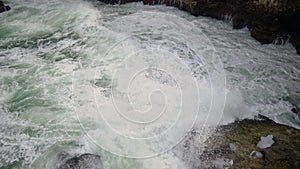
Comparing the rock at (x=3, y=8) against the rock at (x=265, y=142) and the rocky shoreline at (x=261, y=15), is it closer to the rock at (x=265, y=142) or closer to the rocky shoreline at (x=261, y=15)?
the rocky shoreline at (x=261, y=15)

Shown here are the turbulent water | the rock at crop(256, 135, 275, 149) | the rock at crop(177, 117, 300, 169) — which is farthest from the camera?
the turbulent water

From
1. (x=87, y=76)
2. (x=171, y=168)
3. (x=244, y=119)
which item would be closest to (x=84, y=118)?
(x=87, y=76)

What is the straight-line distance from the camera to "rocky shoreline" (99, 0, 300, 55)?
6.98 m

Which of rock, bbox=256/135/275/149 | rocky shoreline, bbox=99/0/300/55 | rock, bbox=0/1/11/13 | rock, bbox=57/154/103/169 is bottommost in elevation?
rock, bbox=57/154/103/169

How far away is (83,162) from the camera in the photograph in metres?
4.77

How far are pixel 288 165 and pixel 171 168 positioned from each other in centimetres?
177

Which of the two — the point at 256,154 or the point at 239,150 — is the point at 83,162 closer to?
the point at 239,150

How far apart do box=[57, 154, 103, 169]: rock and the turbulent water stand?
112mm

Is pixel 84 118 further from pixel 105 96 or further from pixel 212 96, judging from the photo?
pixel 212 96

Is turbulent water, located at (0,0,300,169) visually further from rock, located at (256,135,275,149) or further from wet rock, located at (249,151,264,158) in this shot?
wet rock, located at (249,151,264,158)

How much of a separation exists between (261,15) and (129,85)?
12.4 ft

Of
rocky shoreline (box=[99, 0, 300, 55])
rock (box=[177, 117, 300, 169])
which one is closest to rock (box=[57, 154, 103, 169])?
rock (box=[177, 117, 300, 169])

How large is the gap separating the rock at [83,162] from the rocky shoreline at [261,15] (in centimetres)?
530

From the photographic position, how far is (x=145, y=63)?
704 centimetres
